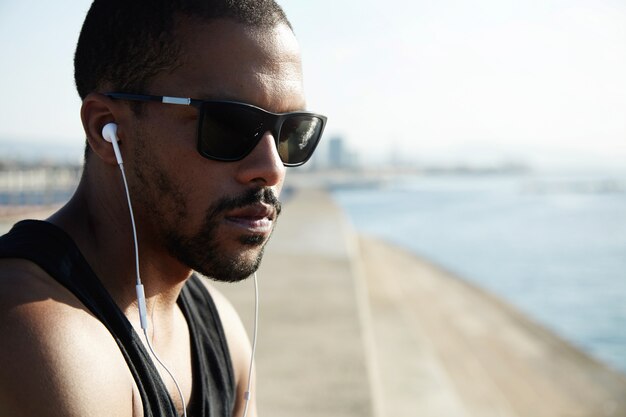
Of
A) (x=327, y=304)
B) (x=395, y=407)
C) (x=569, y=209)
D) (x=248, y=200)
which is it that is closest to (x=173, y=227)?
(x=248, y=200)

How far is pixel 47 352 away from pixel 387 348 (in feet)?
35.7

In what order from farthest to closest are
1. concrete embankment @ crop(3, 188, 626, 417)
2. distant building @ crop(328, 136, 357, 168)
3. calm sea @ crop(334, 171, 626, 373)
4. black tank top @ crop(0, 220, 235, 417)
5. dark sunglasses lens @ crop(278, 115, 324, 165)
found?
distant building @ crop(328, 136, 357, 168), calm sea @ crop(334, 171, 626, 373), concrete embankment @ crop(3, 188, 626, 417), dark sunglasses lens @ crop(278, 115, 324, 165), black tank top @ crop(0, 220, 235, 417)

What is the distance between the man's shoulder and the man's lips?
16.2 inches

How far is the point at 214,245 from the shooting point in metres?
1.54

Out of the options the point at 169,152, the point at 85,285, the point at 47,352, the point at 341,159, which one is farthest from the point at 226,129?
the point at 341,159

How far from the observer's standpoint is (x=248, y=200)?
1532mm

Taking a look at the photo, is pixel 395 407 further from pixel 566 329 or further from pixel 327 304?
pixel 566 329

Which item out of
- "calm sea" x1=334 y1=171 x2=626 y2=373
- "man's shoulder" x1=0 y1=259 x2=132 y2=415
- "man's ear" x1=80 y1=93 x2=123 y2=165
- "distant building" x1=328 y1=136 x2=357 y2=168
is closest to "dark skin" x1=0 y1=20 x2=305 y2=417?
"man's ear" x1=80 y1=93 x2=123 y2=165

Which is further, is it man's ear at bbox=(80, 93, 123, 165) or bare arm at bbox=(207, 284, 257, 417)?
bare arm at bbox=(207, 284, 257, 417)

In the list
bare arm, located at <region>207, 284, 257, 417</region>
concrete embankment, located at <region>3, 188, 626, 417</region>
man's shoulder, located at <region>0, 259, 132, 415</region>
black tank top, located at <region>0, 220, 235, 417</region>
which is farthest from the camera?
concrete embankment, located at <region>3, 188, 626, 417</region>

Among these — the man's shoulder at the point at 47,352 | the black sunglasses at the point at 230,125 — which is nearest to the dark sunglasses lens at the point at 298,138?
the black sunglasses at the point at 230,125

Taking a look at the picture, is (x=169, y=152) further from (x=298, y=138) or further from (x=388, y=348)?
(x=388, y=348)

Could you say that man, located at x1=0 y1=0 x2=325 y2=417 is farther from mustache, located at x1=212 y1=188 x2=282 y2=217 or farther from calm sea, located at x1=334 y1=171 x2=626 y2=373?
calm sea, located at x1=334 y1=171 x2=626 y2=373

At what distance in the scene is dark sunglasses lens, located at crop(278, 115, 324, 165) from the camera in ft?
5.41
